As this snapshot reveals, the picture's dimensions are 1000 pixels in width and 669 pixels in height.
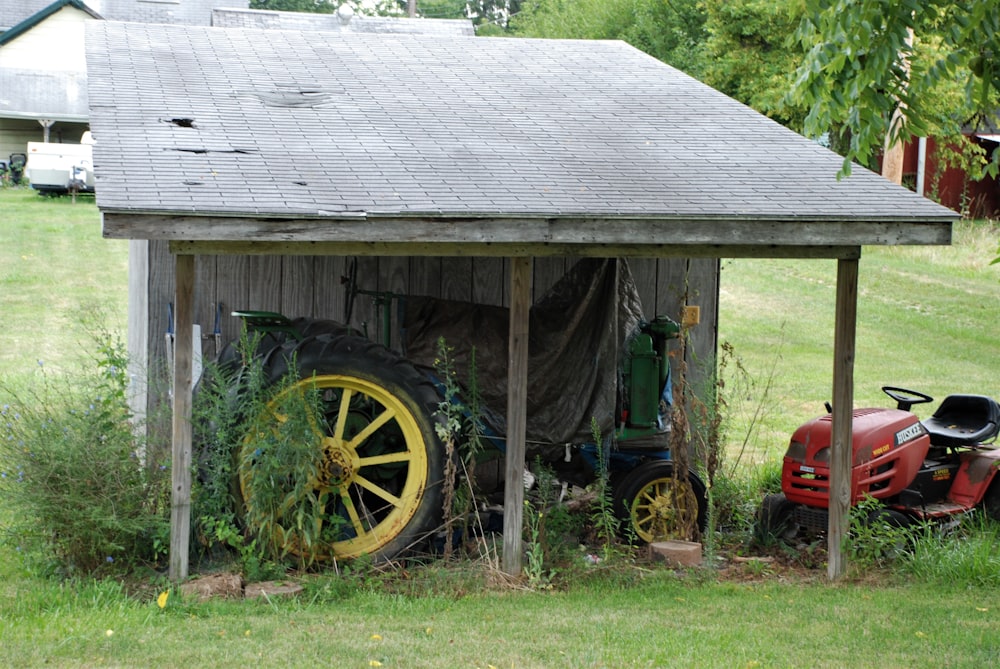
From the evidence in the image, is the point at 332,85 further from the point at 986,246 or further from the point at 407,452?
the point at 986,246

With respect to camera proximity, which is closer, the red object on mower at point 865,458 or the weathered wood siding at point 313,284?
the red object on mower at point 865,458

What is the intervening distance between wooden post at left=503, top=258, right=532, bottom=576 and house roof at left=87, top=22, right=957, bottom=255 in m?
0.59

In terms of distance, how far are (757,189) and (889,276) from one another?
624 inches

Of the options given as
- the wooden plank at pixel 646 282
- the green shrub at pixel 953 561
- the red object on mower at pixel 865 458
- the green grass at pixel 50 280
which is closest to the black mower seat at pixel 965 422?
the red object on mower at pixel 865 458

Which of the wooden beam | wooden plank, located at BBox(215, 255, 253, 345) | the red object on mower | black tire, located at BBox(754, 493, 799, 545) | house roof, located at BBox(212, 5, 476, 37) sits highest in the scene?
house roof, located at BBox(212, 5, 476, 37)

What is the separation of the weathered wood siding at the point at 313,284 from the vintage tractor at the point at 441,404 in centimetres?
21

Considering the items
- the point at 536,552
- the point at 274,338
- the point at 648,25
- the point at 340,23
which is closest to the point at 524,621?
the point at 536,552

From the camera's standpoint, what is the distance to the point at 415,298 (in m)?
8.46

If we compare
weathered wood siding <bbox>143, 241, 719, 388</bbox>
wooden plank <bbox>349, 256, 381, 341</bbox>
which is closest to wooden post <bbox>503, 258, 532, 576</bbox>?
weathered wood siding <bbox>143, 241, 719, 388</bbox>

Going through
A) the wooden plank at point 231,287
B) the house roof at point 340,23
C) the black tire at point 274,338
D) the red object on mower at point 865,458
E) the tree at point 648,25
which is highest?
the tree at point 648,25

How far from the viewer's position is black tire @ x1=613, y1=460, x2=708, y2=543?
8156 mm

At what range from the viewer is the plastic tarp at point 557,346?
8.17m

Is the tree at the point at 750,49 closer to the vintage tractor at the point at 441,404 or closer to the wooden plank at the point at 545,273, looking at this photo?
the wooden plank at the point at 545,273

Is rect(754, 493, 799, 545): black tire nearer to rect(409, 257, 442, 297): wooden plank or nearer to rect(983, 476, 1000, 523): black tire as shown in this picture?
rect(983, 476, 1000, 523): black tire
